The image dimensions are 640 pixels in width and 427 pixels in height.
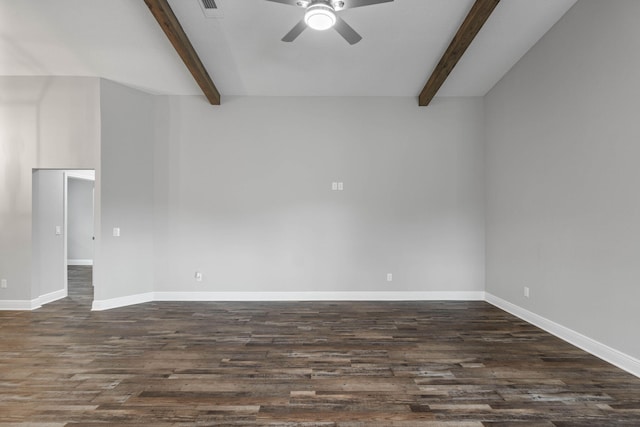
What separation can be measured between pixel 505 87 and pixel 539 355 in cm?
347

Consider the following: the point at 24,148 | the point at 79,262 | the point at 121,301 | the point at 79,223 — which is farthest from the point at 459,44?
the point at 79,262

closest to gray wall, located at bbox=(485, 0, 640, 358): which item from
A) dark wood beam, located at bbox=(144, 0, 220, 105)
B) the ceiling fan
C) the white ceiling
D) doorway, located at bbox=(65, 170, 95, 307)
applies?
the white ceiling

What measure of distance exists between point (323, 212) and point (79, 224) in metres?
7.33

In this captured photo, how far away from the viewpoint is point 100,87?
14.6 ft

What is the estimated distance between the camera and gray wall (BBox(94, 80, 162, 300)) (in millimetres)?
4441

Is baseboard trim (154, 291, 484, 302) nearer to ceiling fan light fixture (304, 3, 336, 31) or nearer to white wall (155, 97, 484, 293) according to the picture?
white wall (155, 97, 484, 293)

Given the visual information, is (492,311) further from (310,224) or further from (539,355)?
(310,224)

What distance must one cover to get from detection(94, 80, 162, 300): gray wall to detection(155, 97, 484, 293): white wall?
0.23m

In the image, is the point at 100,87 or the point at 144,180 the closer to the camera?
the point at 100,87

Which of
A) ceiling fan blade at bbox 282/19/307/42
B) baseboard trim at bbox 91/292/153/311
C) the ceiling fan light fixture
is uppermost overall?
ceiling fan blade at bbox 282/19/307/42

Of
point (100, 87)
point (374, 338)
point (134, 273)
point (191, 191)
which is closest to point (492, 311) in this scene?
point (374, 338)

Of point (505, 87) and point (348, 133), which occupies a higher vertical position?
point (505, 87)

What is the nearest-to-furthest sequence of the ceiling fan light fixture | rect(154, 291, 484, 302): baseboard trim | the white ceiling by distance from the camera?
the ceiling fan light fixture → the white ceiling → rect(154, 291, 484, 302): baseboard trim

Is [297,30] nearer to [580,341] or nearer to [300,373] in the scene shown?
[300,373]
